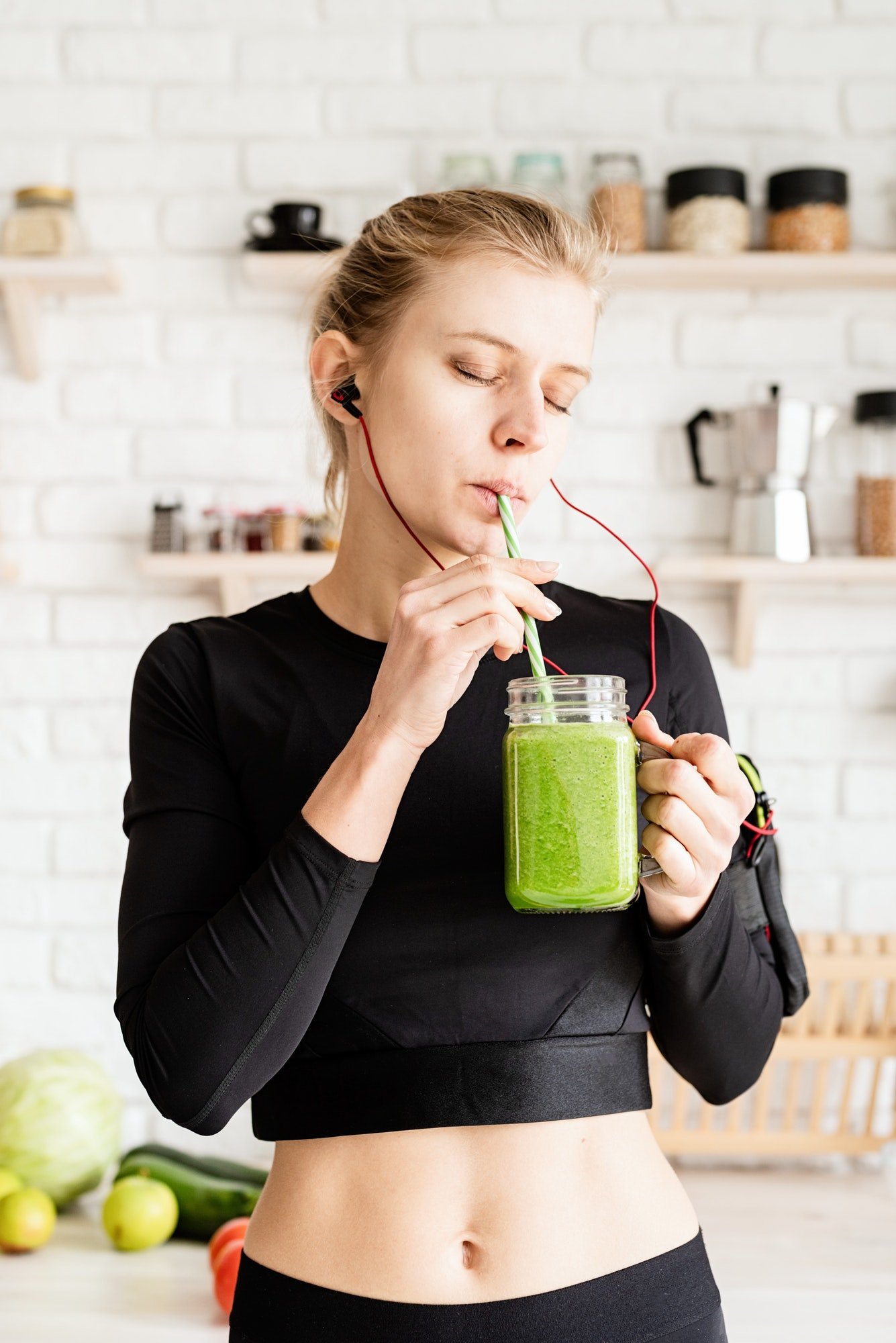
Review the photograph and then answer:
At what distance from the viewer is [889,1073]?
217 cm

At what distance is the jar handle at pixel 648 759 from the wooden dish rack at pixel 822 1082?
1.19 meters

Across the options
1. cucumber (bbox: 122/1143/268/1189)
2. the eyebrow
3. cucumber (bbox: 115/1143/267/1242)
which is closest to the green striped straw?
the eyebrow

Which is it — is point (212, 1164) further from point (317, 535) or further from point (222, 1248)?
point (317, 535)

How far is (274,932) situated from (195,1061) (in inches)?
4.2

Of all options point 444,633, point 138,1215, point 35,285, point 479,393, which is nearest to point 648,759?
point 444,633

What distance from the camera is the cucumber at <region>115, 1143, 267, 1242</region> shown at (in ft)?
6.01

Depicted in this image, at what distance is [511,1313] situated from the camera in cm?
90

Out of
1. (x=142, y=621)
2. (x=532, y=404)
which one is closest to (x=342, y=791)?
(x=532, y=404)

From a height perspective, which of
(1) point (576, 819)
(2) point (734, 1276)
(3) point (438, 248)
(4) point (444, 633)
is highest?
(3) point (438, 248)

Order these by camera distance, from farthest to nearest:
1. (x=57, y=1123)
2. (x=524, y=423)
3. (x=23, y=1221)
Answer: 1. (x=57, y=1123)
2. (x=23, y=1221)
3. (x=524, y=423)

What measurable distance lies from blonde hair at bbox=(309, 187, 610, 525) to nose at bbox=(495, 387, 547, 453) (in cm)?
11

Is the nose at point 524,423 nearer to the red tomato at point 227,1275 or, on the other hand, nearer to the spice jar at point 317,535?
the red tomato at point 227,1275

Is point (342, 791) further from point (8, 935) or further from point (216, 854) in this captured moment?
point (8, 935)

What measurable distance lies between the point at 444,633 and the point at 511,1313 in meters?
0.47
